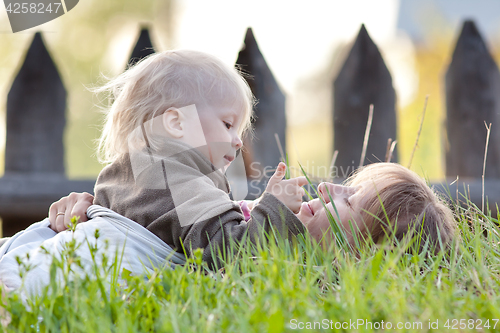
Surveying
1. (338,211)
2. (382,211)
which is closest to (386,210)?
(382,211)

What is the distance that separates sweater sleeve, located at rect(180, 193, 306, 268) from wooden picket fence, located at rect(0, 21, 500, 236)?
4.15 ft

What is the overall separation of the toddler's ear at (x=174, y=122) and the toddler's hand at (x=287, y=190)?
1.33ft

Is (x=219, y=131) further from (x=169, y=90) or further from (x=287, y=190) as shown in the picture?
(x=287, y=190)

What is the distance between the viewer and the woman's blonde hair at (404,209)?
151 cm

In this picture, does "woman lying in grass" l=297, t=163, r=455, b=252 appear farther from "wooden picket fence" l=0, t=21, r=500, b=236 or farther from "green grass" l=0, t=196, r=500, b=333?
"wooden picket fence" l=0, t=21, r=500, b=236

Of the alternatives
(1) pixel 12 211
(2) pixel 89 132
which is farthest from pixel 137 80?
(2) pixel 89 132

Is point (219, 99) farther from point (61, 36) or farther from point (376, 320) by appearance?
point (61, 36)

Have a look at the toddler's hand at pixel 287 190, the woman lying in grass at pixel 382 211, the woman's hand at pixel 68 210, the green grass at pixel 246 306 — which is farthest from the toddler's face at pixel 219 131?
the green grass at pixel 246 306

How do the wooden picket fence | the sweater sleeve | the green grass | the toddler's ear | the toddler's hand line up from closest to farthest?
the green grass, the sweater sleeve, the toddler's hand, the toddler's ear, the wooden picket fence

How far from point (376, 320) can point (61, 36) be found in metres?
11.6

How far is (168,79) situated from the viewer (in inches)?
66.2

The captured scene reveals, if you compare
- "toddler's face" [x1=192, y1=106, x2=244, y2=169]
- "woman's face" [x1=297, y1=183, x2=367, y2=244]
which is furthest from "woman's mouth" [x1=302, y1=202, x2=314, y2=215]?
"toddler's face" [x1=192, y1=106, x2=244, y2=169]

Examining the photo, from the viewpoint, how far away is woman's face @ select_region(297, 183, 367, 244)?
1554 millimetres

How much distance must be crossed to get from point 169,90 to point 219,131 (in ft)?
0.87
